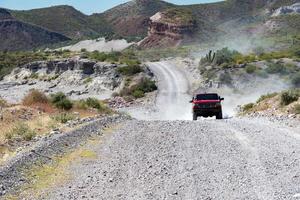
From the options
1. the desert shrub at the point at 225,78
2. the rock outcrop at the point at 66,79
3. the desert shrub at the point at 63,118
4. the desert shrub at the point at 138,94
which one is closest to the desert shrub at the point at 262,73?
the desert shrub at the point at 225,78

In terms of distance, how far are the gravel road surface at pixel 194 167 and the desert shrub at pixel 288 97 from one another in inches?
355

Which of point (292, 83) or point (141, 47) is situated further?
point (141, 47)

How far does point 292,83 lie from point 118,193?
50878 millimetres

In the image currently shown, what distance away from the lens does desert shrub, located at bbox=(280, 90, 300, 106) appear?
32.5 metres

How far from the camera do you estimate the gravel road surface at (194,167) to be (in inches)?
502

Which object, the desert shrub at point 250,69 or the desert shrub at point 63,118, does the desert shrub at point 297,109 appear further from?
the desert shrub at point 250,69

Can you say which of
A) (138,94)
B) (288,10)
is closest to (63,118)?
(138,94)

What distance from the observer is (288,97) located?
107 ft

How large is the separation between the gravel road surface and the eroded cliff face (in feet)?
432

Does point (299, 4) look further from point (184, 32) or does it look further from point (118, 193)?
point (118, 193)

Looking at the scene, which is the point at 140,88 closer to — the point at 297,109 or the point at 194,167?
the point at 297,109

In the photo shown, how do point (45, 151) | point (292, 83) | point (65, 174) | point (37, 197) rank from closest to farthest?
point (37, 197) < point (65, 174) < point (45, 151) < point (292, 83)

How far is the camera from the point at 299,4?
187750 mm

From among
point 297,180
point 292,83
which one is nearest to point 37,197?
point 297,180
